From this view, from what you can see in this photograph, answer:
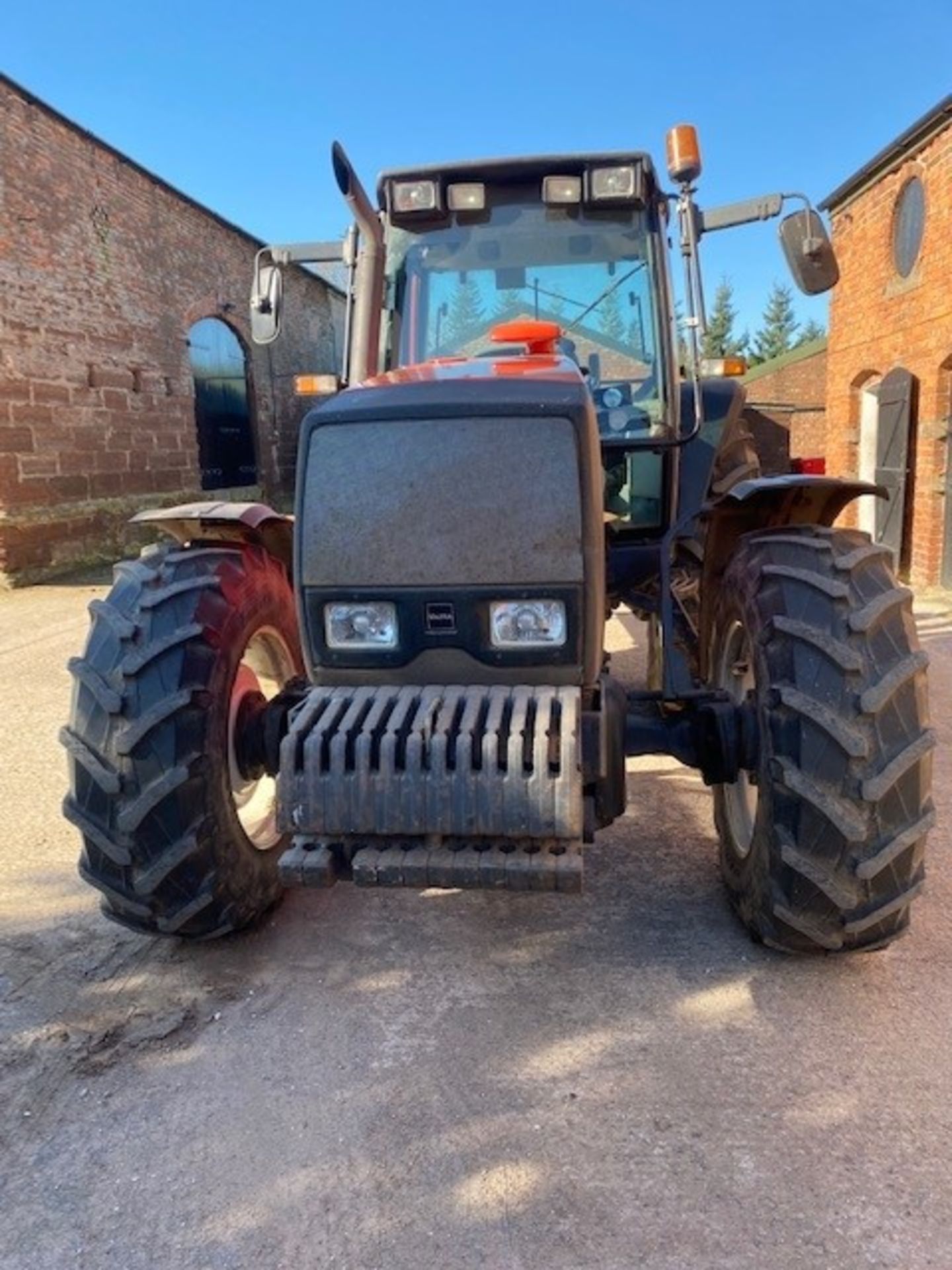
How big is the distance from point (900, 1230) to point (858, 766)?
1.05 metres

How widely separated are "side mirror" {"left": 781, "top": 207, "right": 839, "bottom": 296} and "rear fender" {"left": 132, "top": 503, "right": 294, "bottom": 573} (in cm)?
222

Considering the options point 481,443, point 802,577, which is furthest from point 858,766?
point 481,443

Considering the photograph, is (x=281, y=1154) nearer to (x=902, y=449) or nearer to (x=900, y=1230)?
(x=900, y=1230)

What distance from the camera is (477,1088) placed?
245cm

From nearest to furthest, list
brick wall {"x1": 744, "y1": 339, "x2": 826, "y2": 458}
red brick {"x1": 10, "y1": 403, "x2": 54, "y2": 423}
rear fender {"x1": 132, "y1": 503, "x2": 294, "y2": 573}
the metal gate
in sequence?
rear fender {"x1": 132, "y1": 503, "x2": 294, "y2": 573} < the metal gate < red brick {"x1": 10, "y1": 403, "x2": 54, "y2": 423} < brick wall {"x1": 744, "y1": 339, "x2": 826, "y2": 458}

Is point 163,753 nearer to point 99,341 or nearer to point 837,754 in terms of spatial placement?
point 837,754

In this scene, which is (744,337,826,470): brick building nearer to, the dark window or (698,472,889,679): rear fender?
the dark window

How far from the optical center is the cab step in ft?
7.98

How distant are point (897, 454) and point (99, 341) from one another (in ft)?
31.7

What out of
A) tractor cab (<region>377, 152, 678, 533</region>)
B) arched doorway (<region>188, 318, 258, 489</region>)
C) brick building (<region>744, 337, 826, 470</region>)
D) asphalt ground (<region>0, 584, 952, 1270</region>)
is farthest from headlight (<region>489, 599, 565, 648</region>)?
brick building (<region>744, 337, 826, 470</region>)

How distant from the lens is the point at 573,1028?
268 centimetres

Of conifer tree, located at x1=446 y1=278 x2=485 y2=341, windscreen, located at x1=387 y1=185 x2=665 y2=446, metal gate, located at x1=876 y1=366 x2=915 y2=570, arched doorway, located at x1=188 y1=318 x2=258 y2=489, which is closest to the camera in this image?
windscreen, located at x1=387 y1=185 x2=665 y2=446

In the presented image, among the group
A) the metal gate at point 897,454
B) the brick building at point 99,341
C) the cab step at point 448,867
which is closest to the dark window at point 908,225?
the metal gate at point 897,454

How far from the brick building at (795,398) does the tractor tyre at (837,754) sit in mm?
17063
